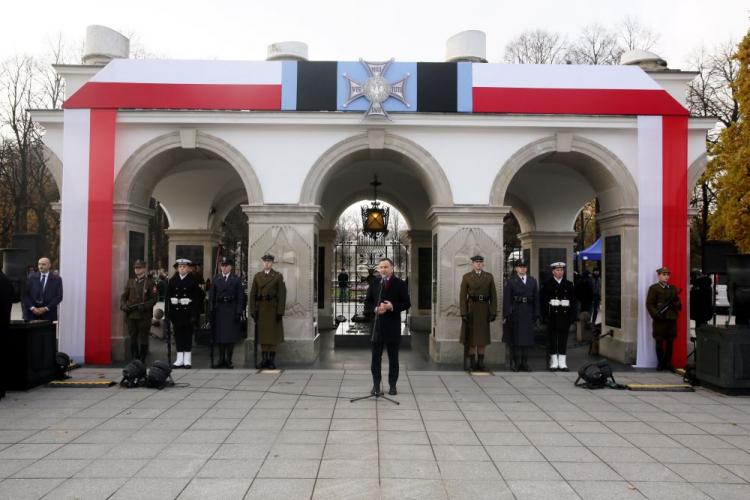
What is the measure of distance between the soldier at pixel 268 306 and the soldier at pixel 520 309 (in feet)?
11.5

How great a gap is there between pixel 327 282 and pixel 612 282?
24.4ft

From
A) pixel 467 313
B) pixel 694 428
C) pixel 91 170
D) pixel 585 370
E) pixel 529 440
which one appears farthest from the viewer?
pixel 91 170

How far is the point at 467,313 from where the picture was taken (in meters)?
8.80

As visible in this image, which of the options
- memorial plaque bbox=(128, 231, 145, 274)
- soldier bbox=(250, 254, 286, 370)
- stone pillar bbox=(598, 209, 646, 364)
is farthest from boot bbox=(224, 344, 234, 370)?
stone pillar bbox=(598, 209, 646, 364)

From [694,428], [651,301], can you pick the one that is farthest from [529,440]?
[651,301]

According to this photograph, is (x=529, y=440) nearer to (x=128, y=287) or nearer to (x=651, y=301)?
(x=651, y=301)

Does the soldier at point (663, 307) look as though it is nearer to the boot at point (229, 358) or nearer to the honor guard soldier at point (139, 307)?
the boot at point (229, 358)

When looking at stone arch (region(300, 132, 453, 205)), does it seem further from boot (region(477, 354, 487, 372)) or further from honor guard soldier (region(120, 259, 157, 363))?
honor guard soldier (region(120, 259, 157, 363))

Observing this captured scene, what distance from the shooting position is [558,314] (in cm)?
899

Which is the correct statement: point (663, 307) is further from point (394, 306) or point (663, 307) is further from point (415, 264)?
point (415, 264)

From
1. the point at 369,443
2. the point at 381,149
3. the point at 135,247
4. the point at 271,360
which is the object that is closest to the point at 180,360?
the point at 271,360

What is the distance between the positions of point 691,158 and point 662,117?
2.82 feet

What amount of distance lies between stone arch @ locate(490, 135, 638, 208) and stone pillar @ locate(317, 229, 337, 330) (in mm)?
6699

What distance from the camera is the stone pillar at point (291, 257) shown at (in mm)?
9508
